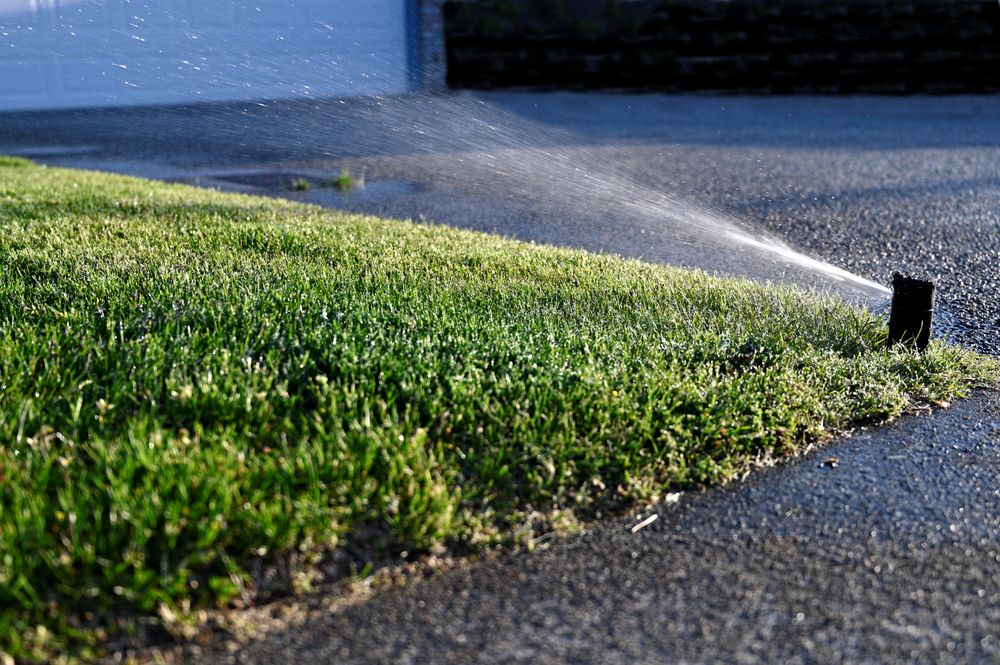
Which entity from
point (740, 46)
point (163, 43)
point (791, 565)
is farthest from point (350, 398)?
point (740, 46)

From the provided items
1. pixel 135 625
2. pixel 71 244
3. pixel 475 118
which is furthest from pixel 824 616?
pixel 475 118

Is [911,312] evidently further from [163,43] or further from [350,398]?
[163,43]

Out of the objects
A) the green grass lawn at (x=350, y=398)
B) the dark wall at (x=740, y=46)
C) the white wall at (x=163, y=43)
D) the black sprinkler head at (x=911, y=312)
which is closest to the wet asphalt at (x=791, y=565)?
the green grass lawn at (x=350, y=398)

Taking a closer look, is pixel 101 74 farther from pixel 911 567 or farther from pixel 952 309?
pixel 911 567

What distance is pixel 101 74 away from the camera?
1283 centimetres

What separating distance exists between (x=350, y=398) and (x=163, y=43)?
37.9 ft

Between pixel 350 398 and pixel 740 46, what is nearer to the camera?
pixel 350 398

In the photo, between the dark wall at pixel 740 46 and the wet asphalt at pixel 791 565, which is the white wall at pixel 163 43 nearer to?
the dark wall at pixel 740 46

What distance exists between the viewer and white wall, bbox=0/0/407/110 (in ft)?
40.9

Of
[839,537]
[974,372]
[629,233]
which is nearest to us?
[839,537]

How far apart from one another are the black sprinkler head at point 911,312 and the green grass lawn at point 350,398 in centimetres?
9

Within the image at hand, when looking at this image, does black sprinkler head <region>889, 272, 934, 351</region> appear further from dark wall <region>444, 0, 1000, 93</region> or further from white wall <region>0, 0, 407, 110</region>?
dark wall <region>444, 0, 1000, 93</region>

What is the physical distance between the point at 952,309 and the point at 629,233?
1.96m

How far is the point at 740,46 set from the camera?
1412cm
